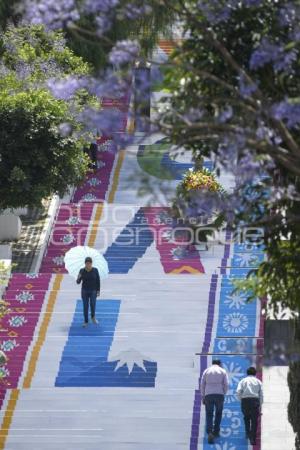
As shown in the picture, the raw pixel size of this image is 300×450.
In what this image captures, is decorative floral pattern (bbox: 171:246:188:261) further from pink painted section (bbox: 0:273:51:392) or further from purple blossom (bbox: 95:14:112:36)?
purple blossom (bbox: 95:14:112:36)

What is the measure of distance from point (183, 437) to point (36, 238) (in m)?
9.20

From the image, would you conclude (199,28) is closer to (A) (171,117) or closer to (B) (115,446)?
(A) (171,117)

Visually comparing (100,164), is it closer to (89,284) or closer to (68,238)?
(68,238)

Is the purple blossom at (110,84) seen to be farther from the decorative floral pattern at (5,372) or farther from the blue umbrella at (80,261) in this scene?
the blue umbrella at (80,261)

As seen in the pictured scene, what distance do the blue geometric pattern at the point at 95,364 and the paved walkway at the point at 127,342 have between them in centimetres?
2

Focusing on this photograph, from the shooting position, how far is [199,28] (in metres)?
15.6

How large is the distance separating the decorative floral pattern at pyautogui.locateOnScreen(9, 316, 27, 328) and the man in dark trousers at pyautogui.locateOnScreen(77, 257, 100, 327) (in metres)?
1.24

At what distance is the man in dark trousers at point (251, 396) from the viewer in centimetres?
2352

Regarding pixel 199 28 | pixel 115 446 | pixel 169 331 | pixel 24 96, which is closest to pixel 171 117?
pixel 199 28

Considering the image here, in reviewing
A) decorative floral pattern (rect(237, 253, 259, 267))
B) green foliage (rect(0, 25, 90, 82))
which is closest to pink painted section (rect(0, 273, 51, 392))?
decorative floral pattern (rect(237, 253, 259, 267))

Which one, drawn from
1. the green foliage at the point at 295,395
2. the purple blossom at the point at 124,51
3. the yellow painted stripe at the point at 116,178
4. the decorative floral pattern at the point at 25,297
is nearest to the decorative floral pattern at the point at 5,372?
the decorative floral pattern at the point at 25,297

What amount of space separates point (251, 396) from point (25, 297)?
23.2 ft

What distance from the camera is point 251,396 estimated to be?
23516 millimetres

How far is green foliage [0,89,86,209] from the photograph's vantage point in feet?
99.9
